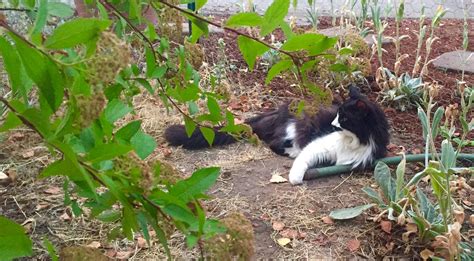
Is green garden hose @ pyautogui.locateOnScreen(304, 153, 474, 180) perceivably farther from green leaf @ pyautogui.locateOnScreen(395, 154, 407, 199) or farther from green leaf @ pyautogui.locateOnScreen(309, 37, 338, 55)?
green leaf @ pyautogui.locateOnScreen(309, 37, 338, 55)

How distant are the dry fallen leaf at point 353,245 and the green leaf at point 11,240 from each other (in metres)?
1.85

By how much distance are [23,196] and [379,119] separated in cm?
180

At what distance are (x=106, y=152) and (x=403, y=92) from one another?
10.5ft

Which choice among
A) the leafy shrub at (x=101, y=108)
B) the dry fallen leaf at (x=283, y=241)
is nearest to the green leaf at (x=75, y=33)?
the leafy shrub at (x=101, y=108)

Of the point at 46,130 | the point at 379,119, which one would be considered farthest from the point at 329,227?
the point at 46,130

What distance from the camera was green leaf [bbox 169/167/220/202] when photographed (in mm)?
897

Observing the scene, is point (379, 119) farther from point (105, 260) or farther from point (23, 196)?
point (105, 260)

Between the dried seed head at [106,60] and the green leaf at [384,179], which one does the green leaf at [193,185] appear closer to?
the dried seed head at [106,60]

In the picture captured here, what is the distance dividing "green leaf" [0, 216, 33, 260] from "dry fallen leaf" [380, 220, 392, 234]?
77.6 inches

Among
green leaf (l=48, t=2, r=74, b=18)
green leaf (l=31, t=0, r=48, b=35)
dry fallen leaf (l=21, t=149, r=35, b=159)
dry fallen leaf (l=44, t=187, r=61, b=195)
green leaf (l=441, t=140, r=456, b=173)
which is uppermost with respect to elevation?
green leaf (l=31, t=0, r=48, b=35)

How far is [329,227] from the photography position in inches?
103

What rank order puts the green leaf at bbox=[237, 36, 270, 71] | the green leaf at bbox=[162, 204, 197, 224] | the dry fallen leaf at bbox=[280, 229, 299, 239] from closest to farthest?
the green leaf at bbox=[162, 204, 197, 224]
the green leaf at bbox=[237, 36, 270, 71]
the dry fallen leaf at bbox=[280, 229, 299, 239]

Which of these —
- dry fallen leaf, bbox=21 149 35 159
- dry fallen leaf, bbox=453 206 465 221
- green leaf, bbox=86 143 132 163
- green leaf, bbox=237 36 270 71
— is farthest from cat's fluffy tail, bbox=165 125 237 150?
green leaf, bbox=86 143 132 163

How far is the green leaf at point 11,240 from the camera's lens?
29.6 inches
